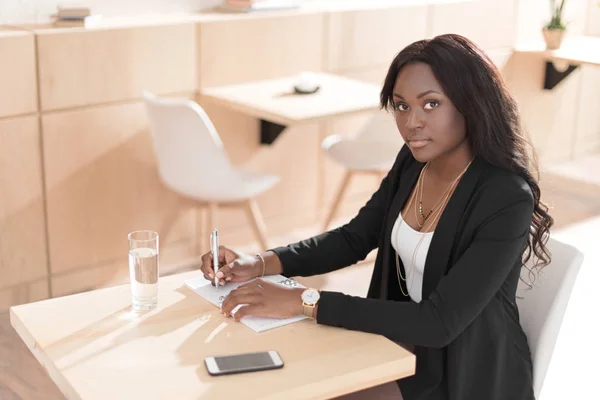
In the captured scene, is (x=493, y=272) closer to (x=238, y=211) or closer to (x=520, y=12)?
(x=238, y=211)

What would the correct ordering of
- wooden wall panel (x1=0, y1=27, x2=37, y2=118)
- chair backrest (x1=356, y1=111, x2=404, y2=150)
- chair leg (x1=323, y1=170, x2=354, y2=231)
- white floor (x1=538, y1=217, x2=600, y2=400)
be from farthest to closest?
chair backrest (x1=356, y1=111, x2=404, y2=150) < chair leg (x1=323, y1=170, x2=354, y2=231) < wooden wall panel (x1=0, y1=27, x2=37, y2=118) < white floor (x1=538, y1=217, x2=600, y2=400)

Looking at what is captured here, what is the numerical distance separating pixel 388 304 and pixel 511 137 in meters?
0.47

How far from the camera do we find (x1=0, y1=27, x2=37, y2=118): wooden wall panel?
357 centimetres

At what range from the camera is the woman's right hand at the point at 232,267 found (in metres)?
2.08

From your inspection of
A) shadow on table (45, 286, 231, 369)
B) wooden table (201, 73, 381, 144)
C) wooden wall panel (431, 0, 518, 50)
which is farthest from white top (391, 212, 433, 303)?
wooden wall panel (431, 0, 518, 50)

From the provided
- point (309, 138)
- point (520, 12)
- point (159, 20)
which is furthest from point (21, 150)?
point (520, 12)

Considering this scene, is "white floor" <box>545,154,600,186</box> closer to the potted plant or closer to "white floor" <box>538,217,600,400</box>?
the potted plant

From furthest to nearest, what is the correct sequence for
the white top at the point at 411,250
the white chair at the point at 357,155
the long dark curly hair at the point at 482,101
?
1. the white chair at the point at 357,155
2. the white top at the point at 411,250
3. the long dark curly hair at the point at 482,101

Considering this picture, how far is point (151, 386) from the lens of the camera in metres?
1.62

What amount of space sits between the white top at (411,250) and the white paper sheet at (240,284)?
30 cm

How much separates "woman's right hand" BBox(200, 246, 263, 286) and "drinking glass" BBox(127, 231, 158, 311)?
164 millimetres

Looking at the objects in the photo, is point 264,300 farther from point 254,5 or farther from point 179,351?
point 254,5

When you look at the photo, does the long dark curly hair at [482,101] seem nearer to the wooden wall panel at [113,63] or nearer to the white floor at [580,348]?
the white floor at [580,348]

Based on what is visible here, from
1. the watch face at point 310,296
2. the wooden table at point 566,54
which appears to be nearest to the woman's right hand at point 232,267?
the watch face at point 310,296
